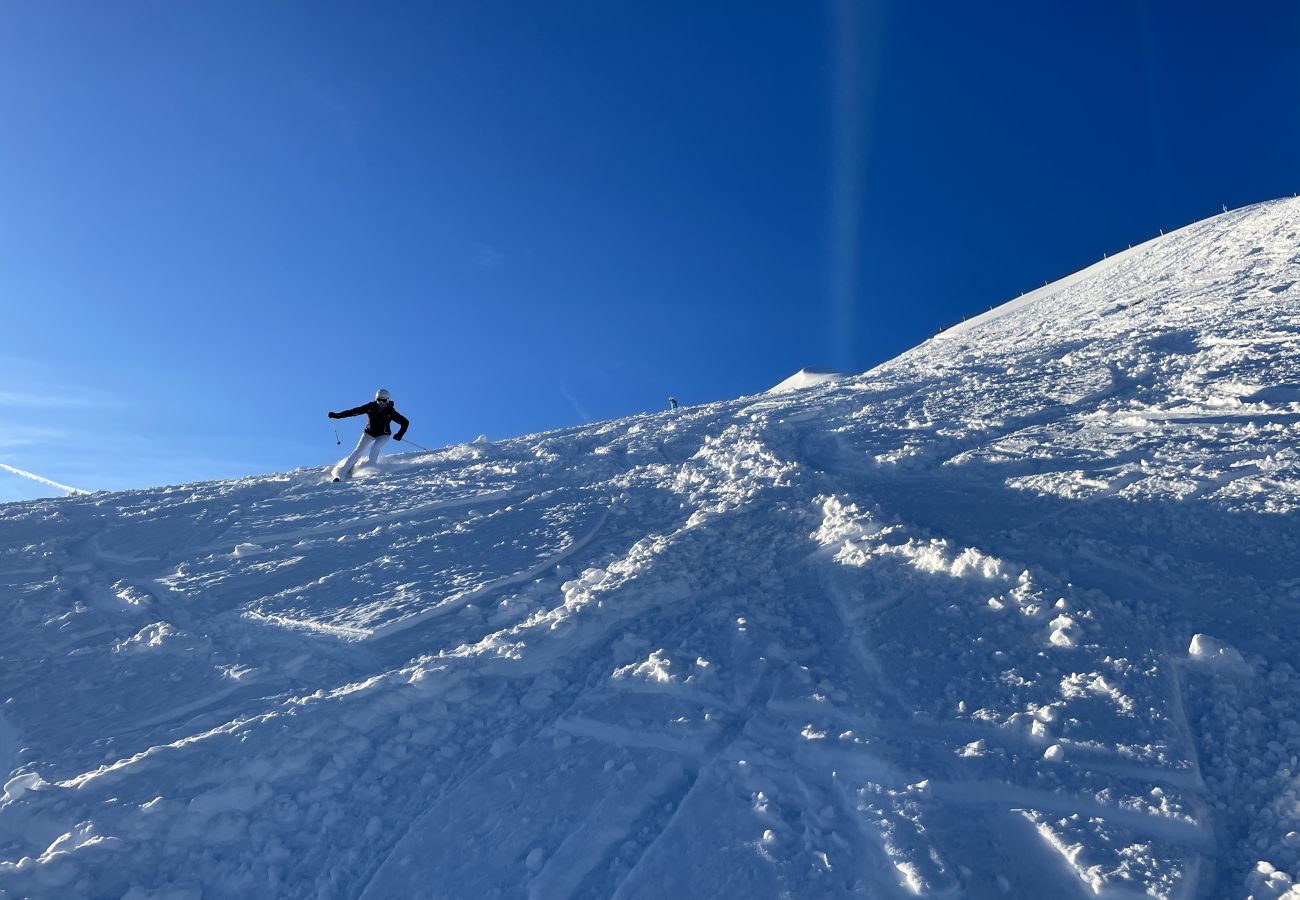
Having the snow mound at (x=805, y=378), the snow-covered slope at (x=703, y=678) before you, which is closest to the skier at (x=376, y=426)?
the snow-covered slope at (x=703, y=678)

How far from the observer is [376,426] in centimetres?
1577

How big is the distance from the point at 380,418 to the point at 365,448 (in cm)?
72

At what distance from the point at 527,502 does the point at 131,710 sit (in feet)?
21.8

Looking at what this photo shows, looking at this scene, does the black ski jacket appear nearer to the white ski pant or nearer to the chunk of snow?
the white ski pant

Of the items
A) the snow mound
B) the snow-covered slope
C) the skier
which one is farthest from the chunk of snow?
the snow mound

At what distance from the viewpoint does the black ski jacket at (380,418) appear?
15614mm

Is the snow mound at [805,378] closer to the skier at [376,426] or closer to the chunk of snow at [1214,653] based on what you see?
the skier at [376,426]

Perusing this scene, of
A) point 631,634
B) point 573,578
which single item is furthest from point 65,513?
point 631,634

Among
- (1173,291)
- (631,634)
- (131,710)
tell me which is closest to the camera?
(131,710)

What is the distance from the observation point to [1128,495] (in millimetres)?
10352

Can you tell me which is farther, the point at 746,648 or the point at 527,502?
the point at 527,502

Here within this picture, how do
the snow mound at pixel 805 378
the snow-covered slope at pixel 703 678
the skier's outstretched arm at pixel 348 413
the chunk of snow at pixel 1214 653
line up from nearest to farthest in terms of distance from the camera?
1. the snow-covered slope at pixel 703 678
2. the chunk of snow at pixel 1214 653
3. the skier's outstretched arm at pixel 348 413
4. the snow mound at pixel 805 378

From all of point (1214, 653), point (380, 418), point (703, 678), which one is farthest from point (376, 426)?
point (1214, 653)

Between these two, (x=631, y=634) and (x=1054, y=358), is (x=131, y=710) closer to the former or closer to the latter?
(x=631, y=634)
